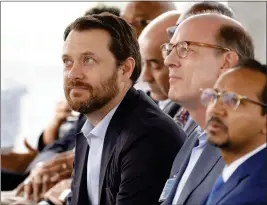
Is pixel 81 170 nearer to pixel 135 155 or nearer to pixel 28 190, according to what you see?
pixel 135 155

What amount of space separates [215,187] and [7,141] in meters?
2.57

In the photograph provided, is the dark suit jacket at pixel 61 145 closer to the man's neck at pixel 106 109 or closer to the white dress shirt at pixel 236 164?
→ the man's neck at pixel 106 109

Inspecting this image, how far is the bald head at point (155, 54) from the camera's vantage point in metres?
2.90

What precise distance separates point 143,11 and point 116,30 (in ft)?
3.29

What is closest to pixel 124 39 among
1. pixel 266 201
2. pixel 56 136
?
pixel 266 201

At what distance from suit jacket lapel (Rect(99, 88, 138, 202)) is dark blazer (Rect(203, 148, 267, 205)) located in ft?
2.58

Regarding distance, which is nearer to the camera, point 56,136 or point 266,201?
point 266,201

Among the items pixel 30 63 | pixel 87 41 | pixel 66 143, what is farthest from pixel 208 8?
pixel 30 63

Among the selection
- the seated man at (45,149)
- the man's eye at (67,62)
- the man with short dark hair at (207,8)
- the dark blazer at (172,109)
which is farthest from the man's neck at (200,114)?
the seated man at (45,149)

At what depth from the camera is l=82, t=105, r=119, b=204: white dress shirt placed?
7.98ft

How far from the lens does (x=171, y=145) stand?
2.31m

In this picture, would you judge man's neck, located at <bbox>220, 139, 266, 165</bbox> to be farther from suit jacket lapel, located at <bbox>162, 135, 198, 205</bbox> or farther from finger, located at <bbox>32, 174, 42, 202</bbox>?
finger, located at <bbox>32, 174, 42, 202</bbox>

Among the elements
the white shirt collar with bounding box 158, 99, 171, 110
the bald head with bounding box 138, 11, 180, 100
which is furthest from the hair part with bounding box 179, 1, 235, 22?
the white shirt collar with bounding box 158, 99, 171, 110

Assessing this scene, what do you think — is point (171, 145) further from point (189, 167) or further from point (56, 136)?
point (56, 136)
